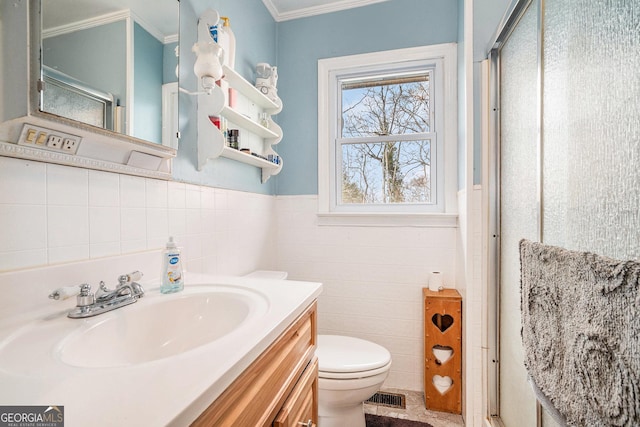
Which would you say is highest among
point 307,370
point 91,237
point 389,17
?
point 389,17

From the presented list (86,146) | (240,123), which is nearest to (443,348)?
(240,123)

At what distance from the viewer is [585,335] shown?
58cm

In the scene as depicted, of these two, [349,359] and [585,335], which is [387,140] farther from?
[585,335]

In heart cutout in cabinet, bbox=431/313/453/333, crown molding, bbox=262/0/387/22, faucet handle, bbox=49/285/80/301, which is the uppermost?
crown molding, bbox=262/0/387/22

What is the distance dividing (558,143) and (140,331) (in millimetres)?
1295

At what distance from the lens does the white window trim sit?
6.03 ft

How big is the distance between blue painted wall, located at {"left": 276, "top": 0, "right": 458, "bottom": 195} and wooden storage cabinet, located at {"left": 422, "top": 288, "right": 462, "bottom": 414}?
110 centimetres

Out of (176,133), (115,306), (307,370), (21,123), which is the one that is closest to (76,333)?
(115,306)

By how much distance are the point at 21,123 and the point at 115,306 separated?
48 cm

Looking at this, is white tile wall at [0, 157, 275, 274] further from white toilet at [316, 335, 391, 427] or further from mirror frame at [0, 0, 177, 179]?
white toilet at [316, 335, 391, 427]

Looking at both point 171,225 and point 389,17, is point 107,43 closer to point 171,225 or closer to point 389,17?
point 171,225

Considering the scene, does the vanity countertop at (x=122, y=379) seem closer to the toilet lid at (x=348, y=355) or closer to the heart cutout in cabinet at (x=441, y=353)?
the toilet lid at (x=348, y=355)

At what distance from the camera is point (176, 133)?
112 cm

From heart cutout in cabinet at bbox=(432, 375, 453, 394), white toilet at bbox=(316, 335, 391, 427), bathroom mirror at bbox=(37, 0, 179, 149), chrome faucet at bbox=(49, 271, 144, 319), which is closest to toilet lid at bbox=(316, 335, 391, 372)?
white toilet at bbox=(316, 335, 391, 427)
